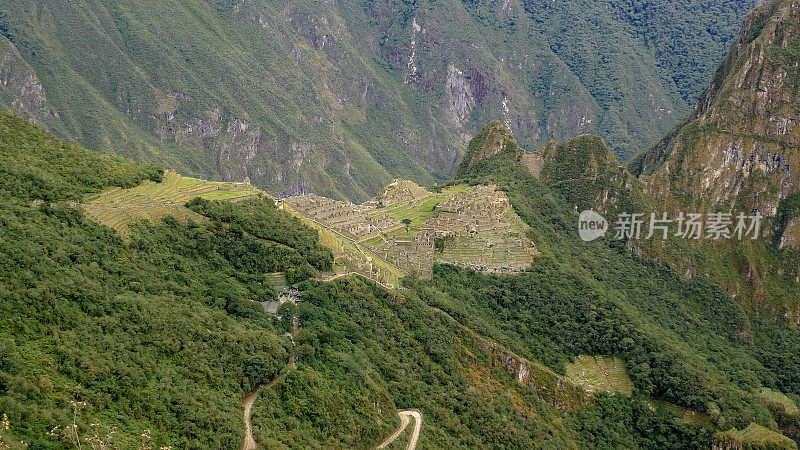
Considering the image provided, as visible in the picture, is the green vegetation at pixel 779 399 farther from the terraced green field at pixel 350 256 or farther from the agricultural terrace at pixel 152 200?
the agricultural terrace at pixel 152 200

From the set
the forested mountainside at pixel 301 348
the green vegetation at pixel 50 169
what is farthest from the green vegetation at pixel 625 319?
the green vegetation at pixel 50 169

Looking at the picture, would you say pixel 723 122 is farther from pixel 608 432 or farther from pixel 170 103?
pixel 170 103

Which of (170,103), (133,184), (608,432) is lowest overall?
(608,432)

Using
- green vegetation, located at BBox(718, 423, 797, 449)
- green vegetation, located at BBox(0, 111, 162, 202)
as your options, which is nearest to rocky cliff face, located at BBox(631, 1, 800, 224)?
green vegetation, located at BBox(718, 423, 797, 449)

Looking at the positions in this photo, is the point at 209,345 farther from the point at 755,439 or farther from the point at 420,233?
the point at 755,439

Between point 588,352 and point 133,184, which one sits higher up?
point 133,184

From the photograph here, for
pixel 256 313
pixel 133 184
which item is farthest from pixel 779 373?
pixel 133 184
